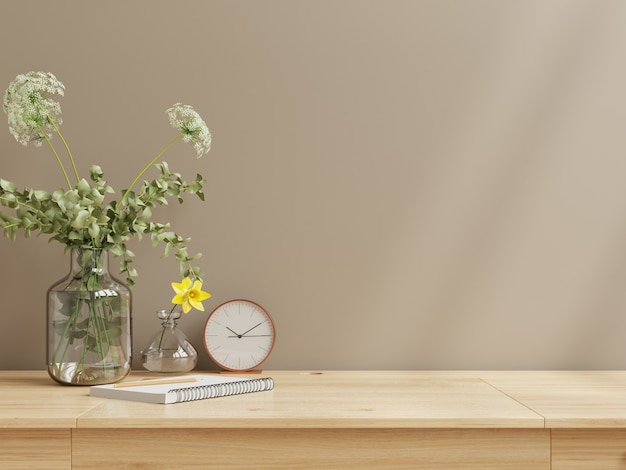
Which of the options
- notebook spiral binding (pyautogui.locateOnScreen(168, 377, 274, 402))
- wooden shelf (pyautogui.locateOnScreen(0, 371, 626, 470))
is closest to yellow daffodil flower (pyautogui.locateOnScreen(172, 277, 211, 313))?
notebook spiral binding (pyautogui.locateOnScreen(168, 377, 274, 402))

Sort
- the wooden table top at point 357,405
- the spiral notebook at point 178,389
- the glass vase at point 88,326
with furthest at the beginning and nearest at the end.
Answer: the glass vase at point 88,326, the spiral notebook at point 178,389, the wooden table top at point 357,405

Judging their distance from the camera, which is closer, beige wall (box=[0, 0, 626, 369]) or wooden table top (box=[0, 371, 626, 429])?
wooden table top (box=[0, 371, 626, 429])

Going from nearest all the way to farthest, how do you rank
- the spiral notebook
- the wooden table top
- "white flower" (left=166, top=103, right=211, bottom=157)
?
the wooden table top, the spiral notebook, "white flower" (left=166, top=103, right=211, bottom=157)

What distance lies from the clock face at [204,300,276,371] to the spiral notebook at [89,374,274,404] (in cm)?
22

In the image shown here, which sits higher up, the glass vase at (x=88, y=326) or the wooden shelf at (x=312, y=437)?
the glass vase at (x=88, y=326)

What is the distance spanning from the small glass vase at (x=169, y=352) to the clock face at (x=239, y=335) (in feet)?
0.21

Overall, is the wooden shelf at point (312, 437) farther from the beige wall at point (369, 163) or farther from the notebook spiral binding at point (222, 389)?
the beige wall at point (369, 163)

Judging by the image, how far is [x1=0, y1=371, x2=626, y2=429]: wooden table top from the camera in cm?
117

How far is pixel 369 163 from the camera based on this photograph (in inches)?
70.7

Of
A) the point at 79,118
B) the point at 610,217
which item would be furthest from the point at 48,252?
the point at 610,217

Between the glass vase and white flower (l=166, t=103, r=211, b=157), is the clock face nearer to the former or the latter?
the glass vase

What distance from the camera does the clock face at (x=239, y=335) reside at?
1.70 meters

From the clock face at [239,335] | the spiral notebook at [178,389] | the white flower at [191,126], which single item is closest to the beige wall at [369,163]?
the clock face at [239,335]

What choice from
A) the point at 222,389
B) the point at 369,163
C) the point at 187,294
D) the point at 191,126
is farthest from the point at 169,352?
the point at 369,163
